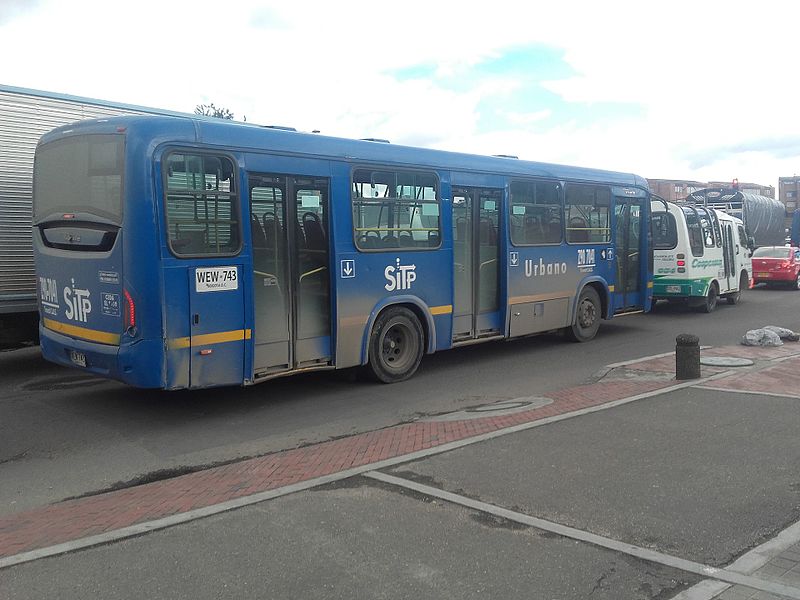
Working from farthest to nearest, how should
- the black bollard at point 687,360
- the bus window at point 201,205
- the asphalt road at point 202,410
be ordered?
the black bollard at point 687,360 < the bus window at point 201,205 < the asphalt road at point 202,410

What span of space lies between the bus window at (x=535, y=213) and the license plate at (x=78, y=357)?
645cm

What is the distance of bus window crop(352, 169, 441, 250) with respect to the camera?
8.88 metres

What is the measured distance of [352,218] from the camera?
874 cm

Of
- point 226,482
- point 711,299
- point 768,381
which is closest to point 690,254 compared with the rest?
point 711,299

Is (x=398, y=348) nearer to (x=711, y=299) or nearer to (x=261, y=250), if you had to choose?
(x=261, y=250)

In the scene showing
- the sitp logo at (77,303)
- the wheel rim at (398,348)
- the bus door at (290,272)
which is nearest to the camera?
the sitp logo at (77,303)

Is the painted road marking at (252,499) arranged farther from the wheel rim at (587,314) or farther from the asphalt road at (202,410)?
the wheel rim at (587,314)

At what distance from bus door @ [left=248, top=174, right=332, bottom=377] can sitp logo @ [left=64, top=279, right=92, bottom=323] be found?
1736 millimetres

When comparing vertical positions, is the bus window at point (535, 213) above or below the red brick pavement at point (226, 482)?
above

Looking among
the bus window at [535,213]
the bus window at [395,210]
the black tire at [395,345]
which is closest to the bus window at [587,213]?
the bus window at [535,213]

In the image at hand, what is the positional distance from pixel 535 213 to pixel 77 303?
709cm

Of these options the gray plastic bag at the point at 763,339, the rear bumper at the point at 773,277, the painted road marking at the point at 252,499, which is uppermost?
the rear bumper at the point at 773,277

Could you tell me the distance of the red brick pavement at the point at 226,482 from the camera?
15.8 ft

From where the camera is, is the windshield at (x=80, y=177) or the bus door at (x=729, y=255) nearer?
the windshield at (x=80, y=177)
